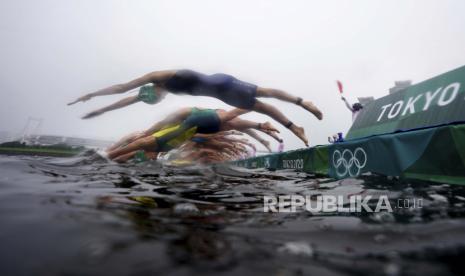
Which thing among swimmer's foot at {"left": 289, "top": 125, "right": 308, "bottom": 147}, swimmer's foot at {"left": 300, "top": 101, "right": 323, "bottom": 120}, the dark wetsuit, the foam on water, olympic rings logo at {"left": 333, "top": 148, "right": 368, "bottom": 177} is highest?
the dark wetsuit

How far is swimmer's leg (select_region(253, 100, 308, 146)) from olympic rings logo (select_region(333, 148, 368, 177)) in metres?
1.01

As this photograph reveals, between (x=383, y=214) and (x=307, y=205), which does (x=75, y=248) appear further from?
(x=383, y=214)

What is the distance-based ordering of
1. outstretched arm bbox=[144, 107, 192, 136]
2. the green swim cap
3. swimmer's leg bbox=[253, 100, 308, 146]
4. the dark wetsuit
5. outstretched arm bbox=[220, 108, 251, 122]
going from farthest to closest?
outstretched arm bbox=[220, 108, 251, 122] → outstretched arm bbox=[144, 107, 192, 136] → swimmer's leg bbox=[253, 100, 308, 146] → the dark wetsuit → the green swim cap

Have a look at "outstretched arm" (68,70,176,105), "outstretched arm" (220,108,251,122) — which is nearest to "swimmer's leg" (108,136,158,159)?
"outstretched arm" (68,70,176,105)

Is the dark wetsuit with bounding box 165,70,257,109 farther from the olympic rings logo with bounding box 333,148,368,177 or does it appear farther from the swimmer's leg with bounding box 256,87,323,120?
the olympic rings logo with bounding box 333,148,368,177

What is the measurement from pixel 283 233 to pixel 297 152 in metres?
4.58

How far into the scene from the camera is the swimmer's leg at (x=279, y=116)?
5.00 meters

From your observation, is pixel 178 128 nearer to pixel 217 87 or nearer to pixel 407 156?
pixel 217 87

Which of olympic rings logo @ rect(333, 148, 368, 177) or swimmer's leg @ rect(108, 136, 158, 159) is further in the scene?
swimmer's leg @ rect(108, 136, 158, 159)

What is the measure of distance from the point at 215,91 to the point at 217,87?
10cm

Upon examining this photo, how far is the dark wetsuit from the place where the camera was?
4.82 m

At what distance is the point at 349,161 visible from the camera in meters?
3.76

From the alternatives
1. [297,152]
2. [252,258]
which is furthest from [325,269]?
[297,152]

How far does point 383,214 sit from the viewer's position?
1.41 meters
